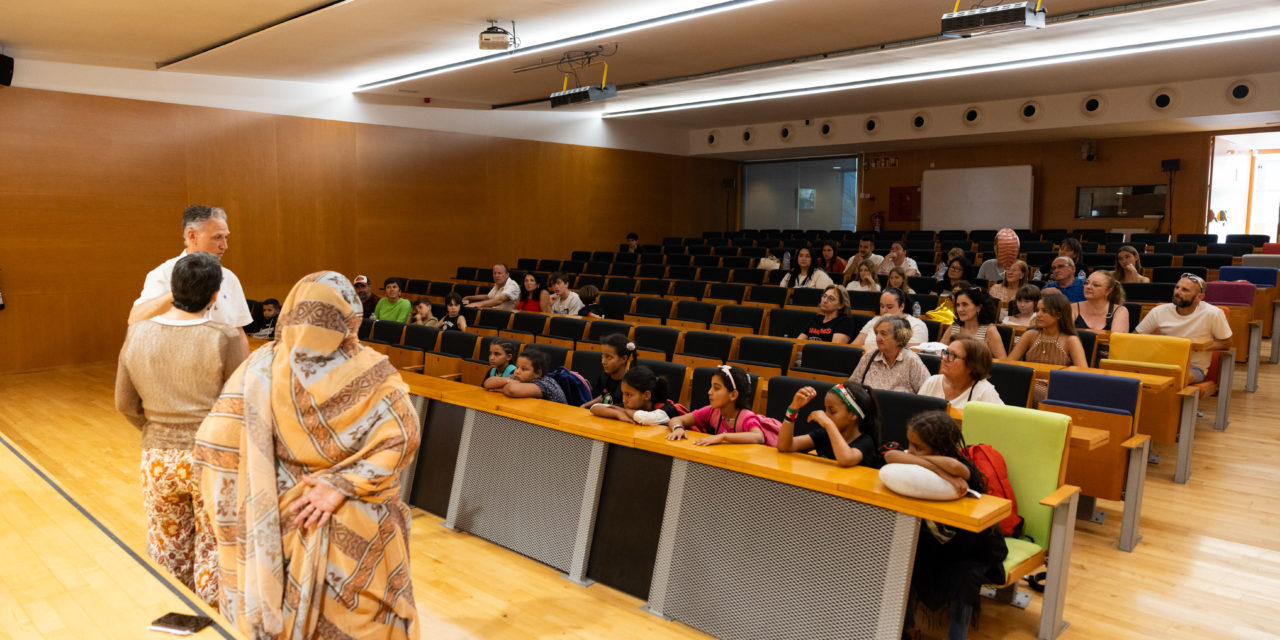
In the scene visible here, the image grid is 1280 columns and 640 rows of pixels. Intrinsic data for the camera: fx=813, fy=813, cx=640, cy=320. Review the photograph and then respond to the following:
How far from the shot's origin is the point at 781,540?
2773mm

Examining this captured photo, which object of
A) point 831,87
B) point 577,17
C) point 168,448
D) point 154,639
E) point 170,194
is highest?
point 831,87

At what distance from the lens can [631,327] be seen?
6.23m

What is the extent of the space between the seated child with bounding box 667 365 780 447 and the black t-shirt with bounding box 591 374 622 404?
30.8 inches

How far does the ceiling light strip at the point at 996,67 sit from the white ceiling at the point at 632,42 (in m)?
0.10

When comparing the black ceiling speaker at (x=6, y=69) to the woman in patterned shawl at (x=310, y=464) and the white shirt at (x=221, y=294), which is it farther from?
the woman in patterned shawl at (x=310, y=464)

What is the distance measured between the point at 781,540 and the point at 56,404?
699cm

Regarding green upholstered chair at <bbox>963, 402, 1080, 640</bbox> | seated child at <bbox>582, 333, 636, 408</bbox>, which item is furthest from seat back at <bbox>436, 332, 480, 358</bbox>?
green upholstered chair at <bbox>963, 402, 1080, 640</bbox>

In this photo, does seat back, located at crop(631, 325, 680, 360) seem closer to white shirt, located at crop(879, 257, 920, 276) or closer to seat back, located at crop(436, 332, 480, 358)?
seat back, located at crop(436, 332, 480, 358)

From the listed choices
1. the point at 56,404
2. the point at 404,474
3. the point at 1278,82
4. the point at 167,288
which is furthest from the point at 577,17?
the point at 1278,82

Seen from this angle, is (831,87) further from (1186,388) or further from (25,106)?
(25,106)

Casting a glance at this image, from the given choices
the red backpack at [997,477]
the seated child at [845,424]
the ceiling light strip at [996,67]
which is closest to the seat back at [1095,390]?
the red backpack at [997,477]

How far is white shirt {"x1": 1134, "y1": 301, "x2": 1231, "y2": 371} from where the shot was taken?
556 cm

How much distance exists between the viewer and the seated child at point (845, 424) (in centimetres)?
300

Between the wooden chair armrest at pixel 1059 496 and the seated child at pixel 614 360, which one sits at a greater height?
the seated child at pixel 614 360
